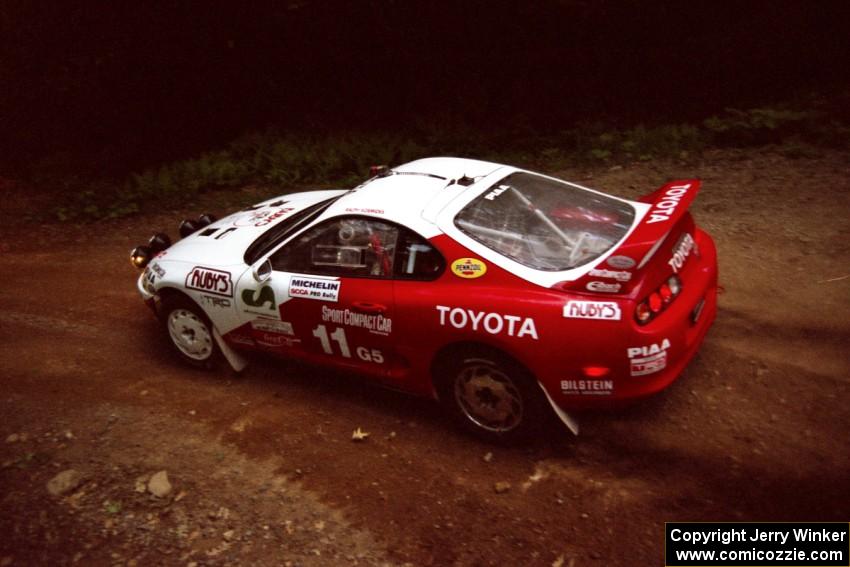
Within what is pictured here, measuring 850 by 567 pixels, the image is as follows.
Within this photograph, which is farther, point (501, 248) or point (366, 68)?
point (366, 68)

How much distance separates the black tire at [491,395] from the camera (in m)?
3.79

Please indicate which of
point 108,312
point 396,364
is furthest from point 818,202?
point 108,312

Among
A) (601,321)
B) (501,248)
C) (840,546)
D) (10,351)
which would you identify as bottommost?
(840,546)

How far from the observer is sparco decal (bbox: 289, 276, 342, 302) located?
14.0ft

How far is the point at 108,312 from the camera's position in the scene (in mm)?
6504

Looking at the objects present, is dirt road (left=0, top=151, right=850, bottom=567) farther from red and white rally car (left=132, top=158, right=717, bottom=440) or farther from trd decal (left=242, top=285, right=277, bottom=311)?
trd decal (left=242, top=285, right=277, bottom=311)

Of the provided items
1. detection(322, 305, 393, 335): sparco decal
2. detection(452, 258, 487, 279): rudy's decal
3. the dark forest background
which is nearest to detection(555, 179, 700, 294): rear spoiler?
detection(452, 258, 487, 279): rudy's decal

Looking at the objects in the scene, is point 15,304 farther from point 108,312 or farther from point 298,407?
point 298,407

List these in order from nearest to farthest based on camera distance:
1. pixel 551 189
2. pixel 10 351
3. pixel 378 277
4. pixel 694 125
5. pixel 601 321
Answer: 1. pixel 601 321
2. pixel 378 277
3. pixel 551 189
4. pixel 10 351
5. pixel 694 125

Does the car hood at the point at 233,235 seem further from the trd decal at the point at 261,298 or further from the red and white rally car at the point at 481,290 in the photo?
the trd decal at the point at 261,298

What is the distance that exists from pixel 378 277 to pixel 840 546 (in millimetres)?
2842

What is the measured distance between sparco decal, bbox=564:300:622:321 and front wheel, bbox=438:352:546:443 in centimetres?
47

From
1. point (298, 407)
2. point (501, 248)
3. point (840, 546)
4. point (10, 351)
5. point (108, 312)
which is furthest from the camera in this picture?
point (108, 312)

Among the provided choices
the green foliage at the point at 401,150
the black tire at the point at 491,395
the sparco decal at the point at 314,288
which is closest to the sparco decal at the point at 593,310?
the black tire at the point at 491,395
